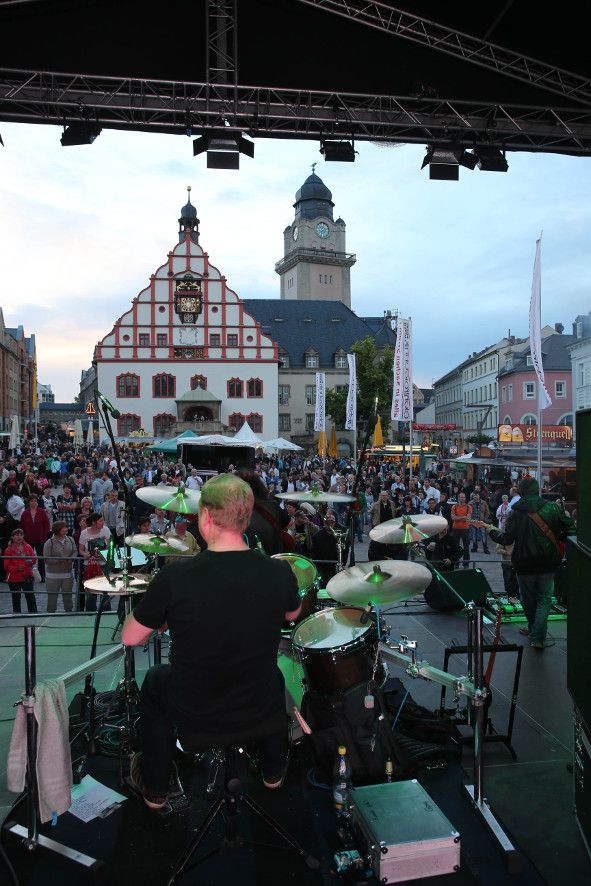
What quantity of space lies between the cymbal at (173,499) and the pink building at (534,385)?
4820 cm

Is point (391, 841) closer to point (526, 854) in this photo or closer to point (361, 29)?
point (526, 854)

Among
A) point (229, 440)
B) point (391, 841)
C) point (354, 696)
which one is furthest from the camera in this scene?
point (229, 440)

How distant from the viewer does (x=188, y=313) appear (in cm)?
5388

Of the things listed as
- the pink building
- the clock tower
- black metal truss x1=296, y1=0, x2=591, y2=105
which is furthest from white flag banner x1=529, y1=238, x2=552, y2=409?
the clock tower

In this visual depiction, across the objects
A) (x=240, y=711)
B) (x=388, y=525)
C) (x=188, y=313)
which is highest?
(x=188, y=313)

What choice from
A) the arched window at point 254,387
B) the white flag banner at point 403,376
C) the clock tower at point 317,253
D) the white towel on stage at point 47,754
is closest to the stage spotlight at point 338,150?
the white towel on stage at point 47,754

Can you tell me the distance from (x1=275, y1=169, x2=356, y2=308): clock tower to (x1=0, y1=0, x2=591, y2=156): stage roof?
73.2 metres

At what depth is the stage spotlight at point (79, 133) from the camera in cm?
888

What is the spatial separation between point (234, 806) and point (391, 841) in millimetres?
801

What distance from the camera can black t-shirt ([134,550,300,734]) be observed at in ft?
9.36

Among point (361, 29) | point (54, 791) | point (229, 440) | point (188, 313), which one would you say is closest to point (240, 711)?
point (54, 791)

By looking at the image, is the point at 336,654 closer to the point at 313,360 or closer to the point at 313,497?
the point at 313,497

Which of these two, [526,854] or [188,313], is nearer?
[526,854]

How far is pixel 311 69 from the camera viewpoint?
338 inches
